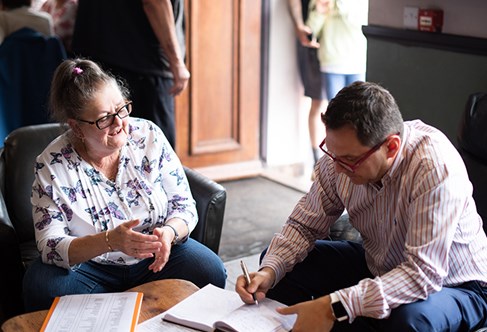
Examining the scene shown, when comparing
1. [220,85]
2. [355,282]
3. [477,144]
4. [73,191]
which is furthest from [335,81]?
[73,191]

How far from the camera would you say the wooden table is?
5.74 feet

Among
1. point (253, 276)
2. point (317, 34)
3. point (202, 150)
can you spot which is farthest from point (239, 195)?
point (253, 276)

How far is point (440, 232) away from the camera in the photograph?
1.64m

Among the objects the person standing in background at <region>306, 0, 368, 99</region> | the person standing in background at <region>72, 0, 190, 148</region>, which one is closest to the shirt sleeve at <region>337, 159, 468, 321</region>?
the person standing in background at <region>72, 0, 190, 148</region>

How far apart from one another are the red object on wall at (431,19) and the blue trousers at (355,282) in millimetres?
1106

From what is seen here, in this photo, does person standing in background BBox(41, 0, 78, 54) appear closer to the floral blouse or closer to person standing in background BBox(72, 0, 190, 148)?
person standing in background BBox(72, 0, 190, 148)

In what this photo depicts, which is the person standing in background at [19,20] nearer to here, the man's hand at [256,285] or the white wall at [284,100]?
the white wall at [284,100]

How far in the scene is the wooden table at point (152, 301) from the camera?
1.75 m

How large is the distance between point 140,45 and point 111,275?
1292mm

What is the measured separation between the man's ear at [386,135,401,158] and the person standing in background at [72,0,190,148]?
4.95 feet

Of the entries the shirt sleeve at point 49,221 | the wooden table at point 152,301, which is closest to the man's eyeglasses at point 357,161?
the wooden table at point 152,301

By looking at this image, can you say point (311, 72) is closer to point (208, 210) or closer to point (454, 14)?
point (454, 14)

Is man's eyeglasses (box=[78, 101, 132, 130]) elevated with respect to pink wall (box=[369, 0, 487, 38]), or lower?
lower

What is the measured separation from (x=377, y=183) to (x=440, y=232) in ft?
0.79
